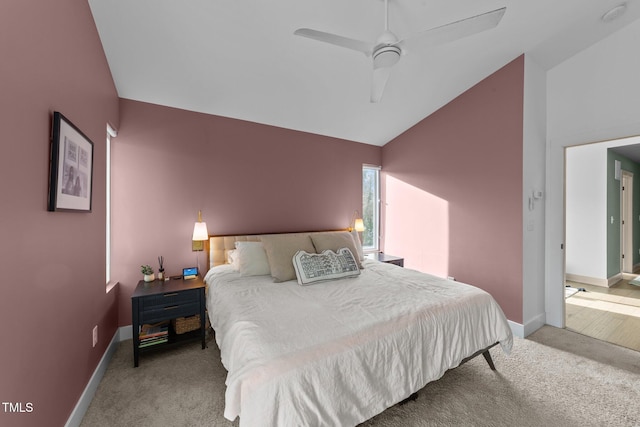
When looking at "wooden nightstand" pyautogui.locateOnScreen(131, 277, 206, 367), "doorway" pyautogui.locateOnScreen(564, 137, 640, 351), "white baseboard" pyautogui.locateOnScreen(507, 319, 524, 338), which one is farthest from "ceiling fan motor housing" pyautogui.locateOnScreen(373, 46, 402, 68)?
"doorway" pyautogui.locateOnScreen(564, 137, 640, 351)

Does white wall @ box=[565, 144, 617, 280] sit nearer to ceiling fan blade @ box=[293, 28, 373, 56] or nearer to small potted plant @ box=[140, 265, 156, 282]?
ceiling fan blade @ box=[293, 28, 373, 56]

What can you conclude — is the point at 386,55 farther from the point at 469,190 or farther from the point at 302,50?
the point at 469,190

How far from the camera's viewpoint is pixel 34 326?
1240 mm

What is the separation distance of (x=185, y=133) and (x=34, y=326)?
225 centimetres

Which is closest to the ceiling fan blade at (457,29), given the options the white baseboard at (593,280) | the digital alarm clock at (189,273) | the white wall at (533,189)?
the white wall at (533,189)

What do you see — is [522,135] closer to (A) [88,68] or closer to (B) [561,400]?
(B) [561,400]

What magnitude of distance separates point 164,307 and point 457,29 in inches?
119

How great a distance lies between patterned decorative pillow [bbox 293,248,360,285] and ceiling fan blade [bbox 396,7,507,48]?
1840 mm

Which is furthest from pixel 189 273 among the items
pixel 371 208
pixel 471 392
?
pixel 371 208

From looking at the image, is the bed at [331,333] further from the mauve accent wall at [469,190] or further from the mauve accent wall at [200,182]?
the mauve accent wall at [469,190]

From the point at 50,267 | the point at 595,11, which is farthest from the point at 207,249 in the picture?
the point at 595,11

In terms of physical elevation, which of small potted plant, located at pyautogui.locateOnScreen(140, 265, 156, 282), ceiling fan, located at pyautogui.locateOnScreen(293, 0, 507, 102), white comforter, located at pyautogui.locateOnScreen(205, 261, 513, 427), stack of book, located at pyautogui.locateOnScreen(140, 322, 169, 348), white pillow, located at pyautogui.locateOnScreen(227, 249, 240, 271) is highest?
ceiling fan, located at pyautogui.locateOnScreen(293, 0, 507, 102)

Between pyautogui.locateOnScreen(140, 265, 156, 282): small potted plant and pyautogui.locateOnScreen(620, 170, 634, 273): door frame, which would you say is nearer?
pyautogui.locateOnScreen(140, 265, 156, 282): small potted plant

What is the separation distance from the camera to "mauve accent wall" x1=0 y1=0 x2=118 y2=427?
106 cm
